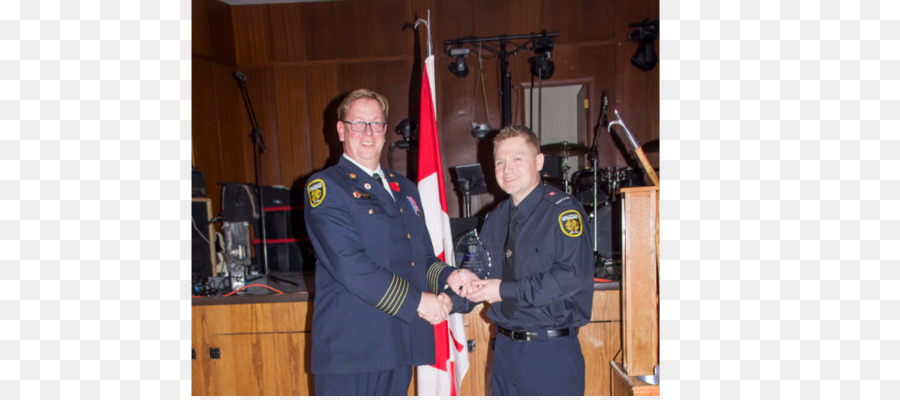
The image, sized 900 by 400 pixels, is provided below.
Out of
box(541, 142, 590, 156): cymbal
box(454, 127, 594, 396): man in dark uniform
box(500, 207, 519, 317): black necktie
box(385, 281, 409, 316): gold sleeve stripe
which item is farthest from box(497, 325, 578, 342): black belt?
box(541, 142, 590, 156): cymbal

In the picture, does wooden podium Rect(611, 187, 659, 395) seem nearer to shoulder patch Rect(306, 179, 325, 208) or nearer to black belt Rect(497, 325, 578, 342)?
black belt Rect(497, 325, 578, 342)

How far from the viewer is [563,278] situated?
184cm

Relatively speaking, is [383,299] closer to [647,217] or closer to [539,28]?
[647,217]

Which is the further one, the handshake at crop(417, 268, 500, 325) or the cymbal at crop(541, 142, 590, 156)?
the cymbal at crop(541, 142, 590, 156)

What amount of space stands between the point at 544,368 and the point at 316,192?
4.12 ft

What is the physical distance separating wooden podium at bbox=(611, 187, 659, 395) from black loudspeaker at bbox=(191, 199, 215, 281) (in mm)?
3660

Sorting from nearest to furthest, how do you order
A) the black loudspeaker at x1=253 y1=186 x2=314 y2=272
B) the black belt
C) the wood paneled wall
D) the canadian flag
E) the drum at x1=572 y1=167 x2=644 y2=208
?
the black belt → the canadian flag → the drum at x1=572 y1=167 x2=644 y2=208 → the black loudspeaker at x1=253 y1=186 x2=314 y2=272 → the wood paneled wall

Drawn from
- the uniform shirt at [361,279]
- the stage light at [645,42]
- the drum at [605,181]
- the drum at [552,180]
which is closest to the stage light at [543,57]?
the stage light at [645,42]

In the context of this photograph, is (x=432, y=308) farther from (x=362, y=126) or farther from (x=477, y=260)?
(x=362, y=126)

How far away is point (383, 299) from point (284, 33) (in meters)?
5.38

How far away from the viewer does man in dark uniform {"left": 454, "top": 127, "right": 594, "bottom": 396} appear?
6.13 feet

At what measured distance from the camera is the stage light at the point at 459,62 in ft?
17.6

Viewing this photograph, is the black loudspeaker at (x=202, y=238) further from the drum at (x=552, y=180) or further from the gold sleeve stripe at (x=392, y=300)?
the drum at (x=552, y=180)

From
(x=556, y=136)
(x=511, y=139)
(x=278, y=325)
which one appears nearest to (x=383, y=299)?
(x=511, y=139)
